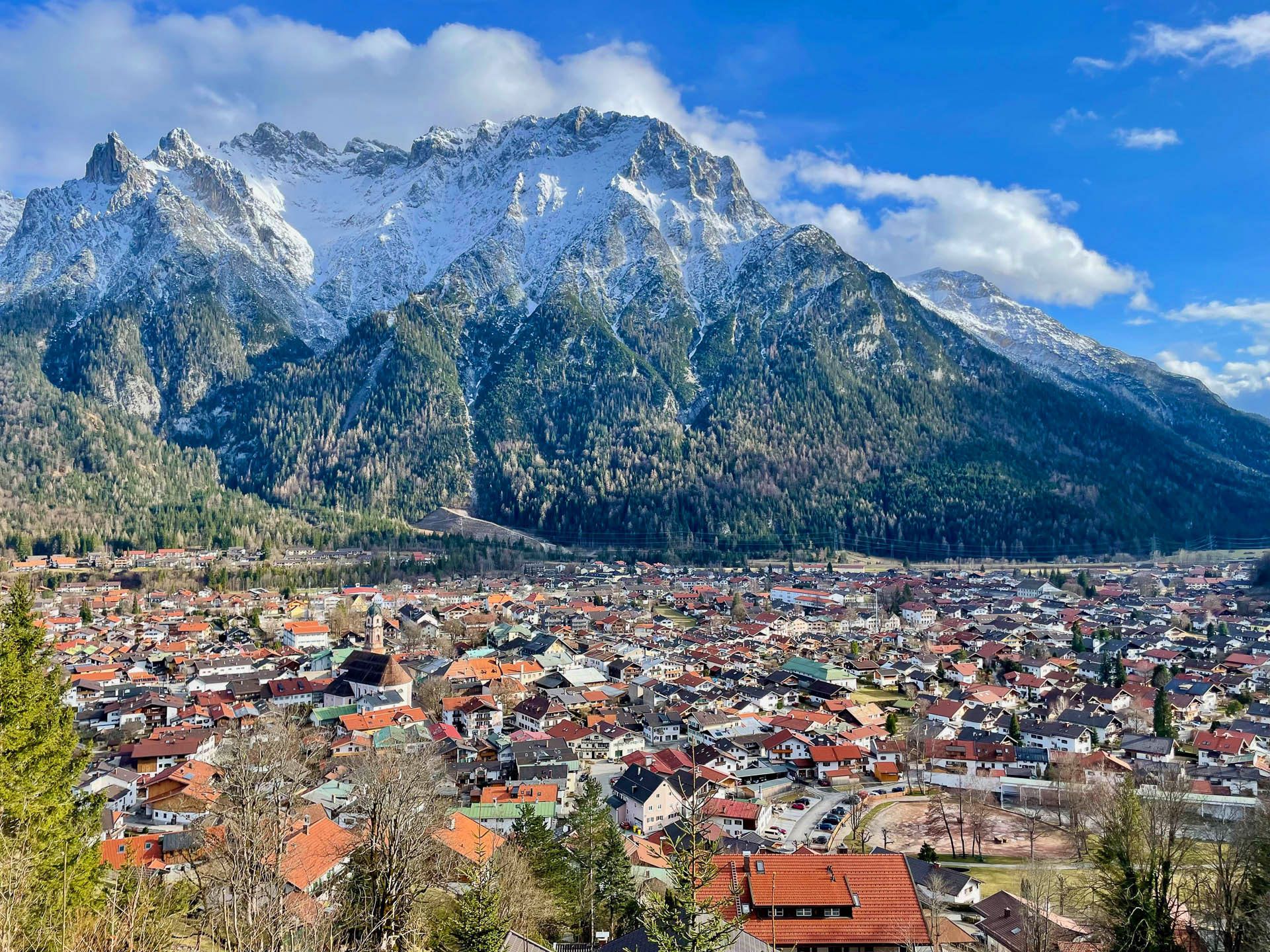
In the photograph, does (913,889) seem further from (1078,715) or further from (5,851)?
(1078,715)

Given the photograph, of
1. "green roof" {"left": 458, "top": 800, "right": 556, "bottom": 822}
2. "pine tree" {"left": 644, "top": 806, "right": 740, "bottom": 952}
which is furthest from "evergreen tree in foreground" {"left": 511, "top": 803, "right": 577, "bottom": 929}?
"pine tree" {"left": 644, "top": 806, "right": 740, "bottom": 952}

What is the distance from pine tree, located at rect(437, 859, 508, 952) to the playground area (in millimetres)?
24305

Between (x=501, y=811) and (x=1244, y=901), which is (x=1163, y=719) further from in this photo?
(x=501, y=811)

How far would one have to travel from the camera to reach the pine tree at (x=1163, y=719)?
49500mm

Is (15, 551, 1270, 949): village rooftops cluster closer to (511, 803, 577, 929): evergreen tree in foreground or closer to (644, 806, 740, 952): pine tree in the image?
(644, 806, 740, 952): pine tree

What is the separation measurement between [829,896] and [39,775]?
64.6 feet

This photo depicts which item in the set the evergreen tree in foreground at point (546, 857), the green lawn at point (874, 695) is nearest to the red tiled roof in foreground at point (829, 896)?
the evergreen tree in foreground at point (546, 857)

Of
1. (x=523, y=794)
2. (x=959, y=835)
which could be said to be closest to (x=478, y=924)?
(x=523, y=794)

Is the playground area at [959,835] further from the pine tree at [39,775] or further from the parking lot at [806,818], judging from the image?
the pine tree at [39,775]

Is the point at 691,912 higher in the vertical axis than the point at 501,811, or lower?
higher

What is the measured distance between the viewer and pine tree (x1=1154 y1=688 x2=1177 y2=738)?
4950 cm

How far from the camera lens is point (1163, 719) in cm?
4984

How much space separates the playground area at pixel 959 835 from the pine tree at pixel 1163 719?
14.9m

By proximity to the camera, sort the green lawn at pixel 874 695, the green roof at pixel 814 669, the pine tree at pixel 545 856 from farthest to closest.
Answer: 1. the green roof at pixel 814 669
2. the green lawn at pixel 874 695
3. the pine tree at pixel 545 856
